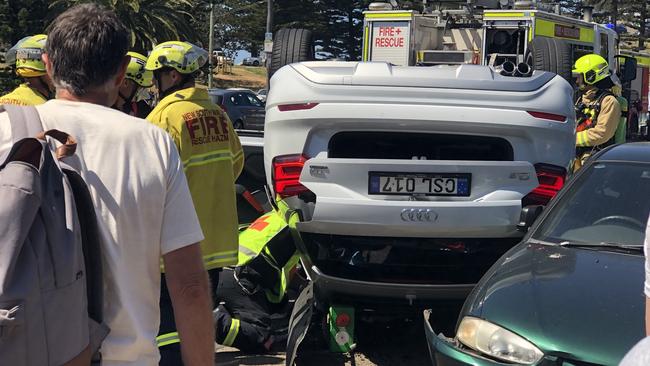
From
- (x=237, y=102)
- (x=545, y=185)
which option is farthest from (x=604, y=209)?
(x=237, y=102)

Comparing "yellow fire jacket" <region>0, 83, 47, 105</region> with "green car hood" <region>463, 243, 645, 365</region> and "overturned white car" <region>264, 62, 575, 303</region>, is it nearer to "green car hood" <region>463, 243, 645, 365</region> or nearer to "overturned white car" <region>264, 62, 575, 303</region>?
"overturned white car" <region>264, 62, 575, 303</region>

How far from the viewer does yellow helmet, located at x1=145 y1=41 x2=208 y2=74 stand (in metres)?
3.76

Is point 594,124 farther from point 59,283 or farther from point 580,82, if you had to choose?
point 59,283

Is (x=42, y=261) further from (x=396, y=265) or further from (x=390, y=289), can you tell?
(x=396, y=265)

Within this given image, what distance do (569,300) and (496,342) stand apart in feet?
1.19

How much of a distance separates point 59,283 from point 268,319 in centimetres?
345

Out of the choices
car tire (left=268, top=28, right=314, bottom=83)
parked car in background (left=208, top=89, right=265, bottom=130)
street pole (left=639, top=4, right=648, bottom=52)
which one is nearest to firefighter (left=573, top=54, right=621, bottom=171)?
car tire (left=268, top=28, right=314, bottom=83)

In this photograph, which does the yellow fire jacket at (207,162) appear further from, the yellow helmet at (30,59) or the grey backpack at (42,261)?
the grey backpack at (42,261)

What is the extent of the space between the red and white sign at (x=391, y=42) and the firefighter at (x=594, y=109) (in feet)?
8.05

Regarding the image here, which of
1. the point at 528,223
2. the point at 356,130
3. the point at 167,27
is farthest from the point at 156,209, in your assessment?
the point at 167,27

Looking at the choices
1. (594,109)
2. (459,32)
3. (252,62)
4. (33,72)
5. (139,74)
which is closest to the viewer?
(33,72)

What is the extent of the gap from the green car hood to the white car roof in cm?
94

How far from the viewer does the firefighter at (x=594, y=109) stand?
23.4 ft

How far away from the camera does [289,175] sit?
4289 millimetres
